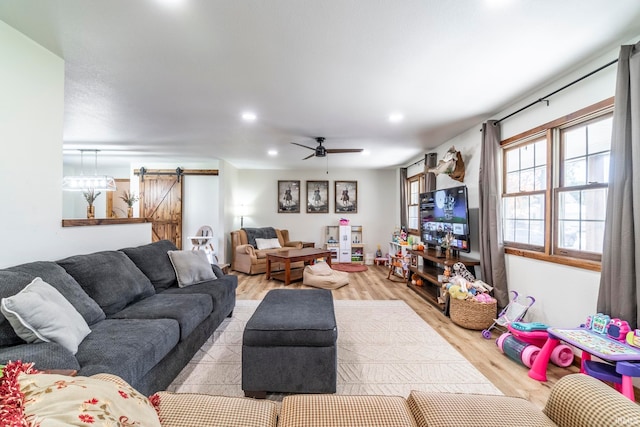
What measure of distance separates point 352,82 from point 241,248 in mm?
4334

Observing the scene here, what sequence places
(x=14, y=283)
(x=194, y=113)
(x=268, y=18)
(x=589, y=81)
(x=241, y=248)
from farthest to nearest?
(x=241, y=248)
(x=194, y=113)
(x=589, y=81)
(x=268, y=18)
(x=14, y=283)

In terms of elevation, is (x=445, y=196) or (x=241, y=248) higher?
(x=445, y=196)

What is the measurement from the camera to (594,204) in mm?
2236

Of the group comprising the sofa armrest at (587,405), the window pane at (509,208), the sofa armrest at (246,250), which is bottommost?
the sofa armrest at (246,250)

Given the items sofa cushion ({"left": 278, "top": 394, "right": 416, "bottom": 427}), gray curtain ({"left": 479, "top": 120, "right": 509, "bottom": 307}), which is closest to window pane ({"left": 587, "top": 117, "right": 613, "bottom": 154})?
gray curtain ({"left": 479, "top": 120, "right": 509, "bottom": 307})

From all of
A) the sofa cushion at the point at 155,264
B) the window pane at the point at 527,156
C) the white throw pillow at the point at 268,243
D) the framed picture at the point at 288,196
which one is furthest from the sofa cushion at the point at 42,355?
the framed picture at the point at 288,196

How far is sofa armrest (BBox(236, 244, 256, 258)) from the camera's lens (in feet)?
18.4

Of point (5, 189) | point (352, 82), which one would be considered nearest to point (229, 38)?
point (352, 82)

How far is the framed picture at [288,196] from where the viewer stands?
721cm

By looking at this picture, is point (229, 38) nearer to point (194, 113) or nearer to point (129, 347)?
point (194, 113)

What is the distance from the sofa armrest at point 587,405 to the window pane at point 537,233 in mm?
2176

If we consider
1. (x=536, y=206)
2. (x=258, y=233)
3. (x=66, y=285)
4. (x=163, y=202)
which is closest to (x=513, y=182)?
(x=536, y=206)

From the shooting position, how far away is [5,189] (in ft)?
→ 6.05

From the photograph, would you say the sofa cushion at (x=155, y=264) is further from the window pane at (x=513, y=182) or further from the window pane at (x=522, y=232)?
the window pane at (x=513, y=182)
